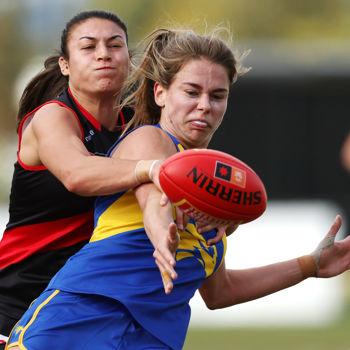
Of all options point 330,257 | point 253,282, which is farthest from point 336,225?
point 253,282

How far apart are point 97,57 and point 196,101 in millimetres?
853

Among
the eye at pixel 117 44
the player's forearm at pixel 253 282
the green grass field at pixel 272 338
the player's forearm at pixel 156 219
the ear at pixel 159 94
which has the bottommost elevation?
the green grass field at pixel 272 338

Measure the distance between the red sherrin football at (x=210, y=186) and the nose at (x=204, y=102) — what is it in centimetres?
44

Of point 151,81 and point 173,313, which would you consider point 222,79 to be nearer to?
point 151,81

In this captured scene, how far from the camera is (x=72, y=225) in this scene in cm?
444

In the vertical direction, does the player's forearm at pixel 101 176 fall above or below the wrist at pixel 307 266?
above

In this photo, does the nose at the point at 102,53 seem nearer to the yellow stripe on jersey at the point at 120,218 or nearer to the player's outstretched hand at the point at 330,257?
the yellow stripe on jersey at the point at 120,218

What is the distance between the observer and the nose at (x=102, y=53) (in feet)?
14.6

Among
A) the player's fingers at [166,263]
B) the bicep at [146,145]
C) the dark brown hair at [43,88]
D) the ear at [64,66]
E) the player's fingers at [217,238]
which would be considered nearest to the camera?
the player's fingers at [166,263]

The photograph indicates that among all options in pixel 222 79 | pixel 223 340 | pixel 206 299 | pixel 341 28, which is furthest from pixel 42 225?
pixel 341 28

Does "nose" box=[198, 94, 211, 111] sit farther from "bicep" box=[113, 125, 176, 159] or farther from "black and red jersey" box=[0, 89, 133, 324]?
"black and red jersey" box=[0, 89, 133, 324]

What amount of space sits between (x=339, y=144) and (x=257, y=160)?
1.34 meters

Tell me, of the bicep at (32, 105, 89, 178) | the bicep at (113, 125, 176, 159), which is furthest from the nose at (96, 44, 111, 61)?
the bicep at (113, 125, 176, 159)

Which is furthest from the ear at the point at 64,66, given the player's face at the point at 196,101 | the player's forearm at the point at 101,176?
the player's forearm at the point at 101,176
